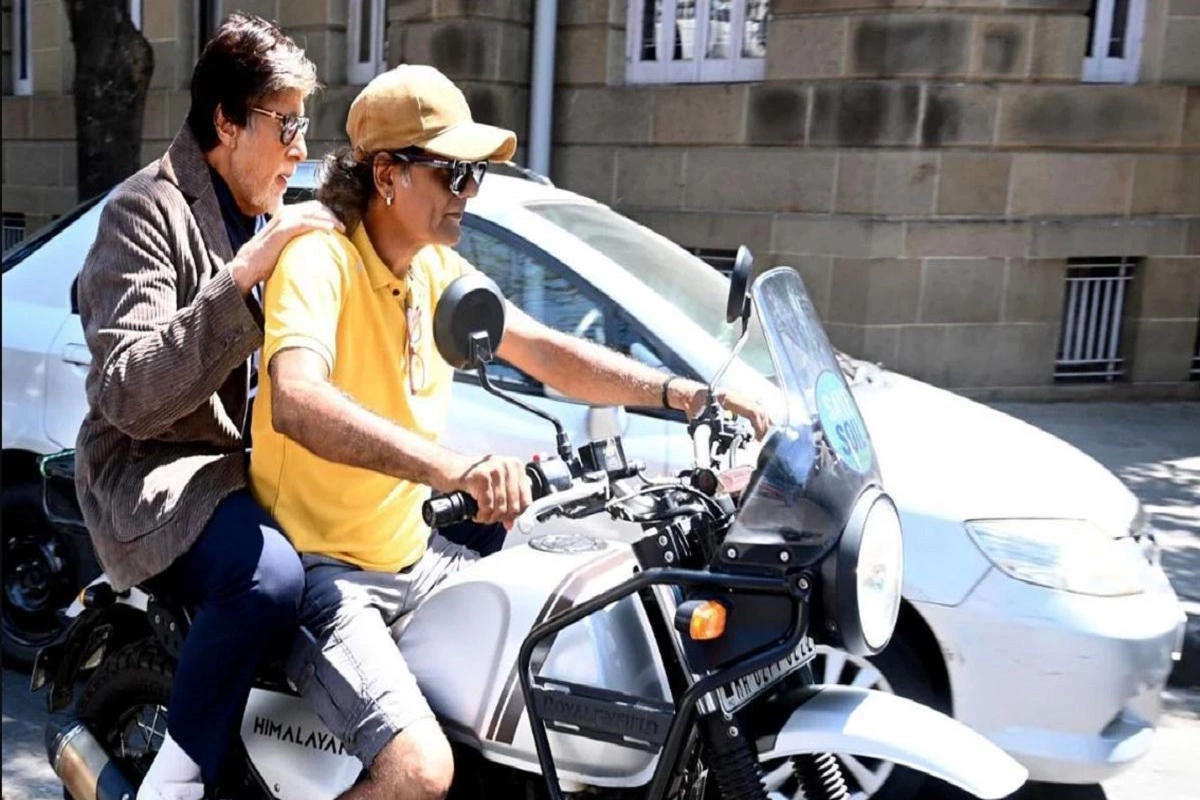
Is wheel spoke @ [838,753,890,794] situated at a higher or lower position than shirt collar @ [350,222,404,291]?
lower

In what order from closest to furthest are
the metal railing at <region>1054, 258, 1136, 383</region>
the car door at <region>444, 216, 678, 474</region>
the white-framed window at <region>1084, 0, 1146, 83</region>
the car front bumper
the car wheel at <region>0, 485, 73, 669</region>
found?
the car front bumper < the car door at <region>444, 216, 678, 474</region> < the car wheel at <region>0, 485, 73, 669</region> < the white-framed window at <region>1084, 0, 1146, 83</region> < the metal railing at <region>1054, 258, 1136, 383</region>

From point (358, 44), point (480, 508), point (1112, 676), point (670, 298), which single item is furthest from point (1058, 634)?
point (358, 44)

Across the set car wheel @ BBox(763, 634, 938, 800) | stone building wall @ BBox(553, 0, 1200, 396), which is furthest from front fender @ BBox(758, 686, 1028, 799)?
stone building wall @ BBox(553, 0, 1200, 396)

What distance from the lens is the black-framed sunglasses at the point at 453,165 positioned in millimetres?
2559

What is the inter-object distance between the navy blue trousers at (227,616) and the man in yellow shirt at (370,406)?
6cm

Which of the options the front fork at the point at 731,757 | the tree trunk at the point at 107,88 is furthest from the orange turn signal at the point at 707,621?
the tree trunk at the point at 107,88

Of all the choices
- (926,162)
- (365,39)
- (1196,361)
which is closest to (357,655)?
(926,162)

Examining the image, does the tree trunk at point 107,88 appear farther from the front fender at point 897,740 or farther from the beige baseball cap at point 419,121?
the front fender at point 897,740

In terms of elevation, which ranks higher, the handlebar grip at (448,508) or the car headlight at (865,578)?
the handlebar grip at (448,508)

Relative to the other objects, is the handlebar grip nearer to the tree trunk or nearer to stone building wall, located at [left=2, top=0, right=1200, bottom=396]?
the tree trunk

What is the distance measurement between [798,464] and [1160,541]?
496 centimetres

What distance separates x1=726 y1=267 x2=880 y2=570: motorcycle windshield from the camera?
229cm

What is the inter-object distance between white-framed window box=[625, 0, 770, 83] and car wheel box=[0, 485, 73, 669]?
22.7 feet

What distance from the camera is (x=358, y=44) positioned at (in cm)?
1276
